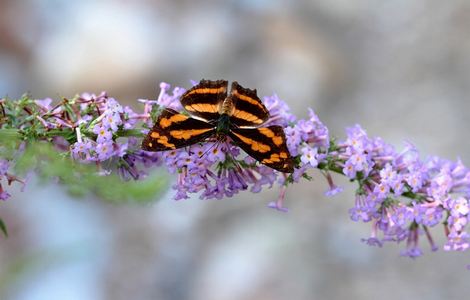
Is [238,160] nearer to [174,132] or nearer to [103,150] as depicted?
[174,132]

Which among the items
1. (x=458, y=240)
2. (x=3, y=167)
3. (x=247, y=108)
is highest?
(x=247, y=108)

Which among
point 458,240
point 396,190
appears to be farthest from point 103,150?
point 458,240

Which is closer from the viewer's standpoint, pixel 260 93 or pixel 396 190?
pixel 396 190

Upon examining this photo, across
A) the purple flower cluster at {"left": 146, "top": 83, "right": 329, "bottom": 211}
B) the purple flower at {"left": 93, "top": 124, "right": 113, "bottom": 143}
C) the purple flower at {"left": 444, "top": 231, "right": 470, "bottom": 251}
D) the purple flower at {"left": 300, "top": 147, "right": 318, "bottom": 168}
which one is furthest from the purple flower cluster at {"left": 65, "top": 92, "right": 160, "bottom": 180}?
the purple flower at {"left": 444, "top": 231, "right": 470, "bottom": 251}

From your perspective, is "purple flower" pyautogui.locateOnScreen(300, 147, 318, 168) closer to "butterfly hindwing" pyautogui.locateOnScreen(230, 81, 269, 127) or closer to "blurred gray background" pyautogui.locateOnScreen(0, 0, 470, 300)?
"butterfly hindwing" pyautogui.locateOnScreen(230, 81, 269, 127)

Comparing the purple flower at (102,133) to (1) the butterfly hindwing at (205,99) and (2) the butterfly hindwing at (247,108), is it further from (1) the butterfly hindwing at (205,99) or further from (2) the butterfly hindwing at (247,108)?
(2) the butterfly hindwing at (247,108)

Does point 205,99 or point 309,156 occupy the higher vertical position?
point 205,99
